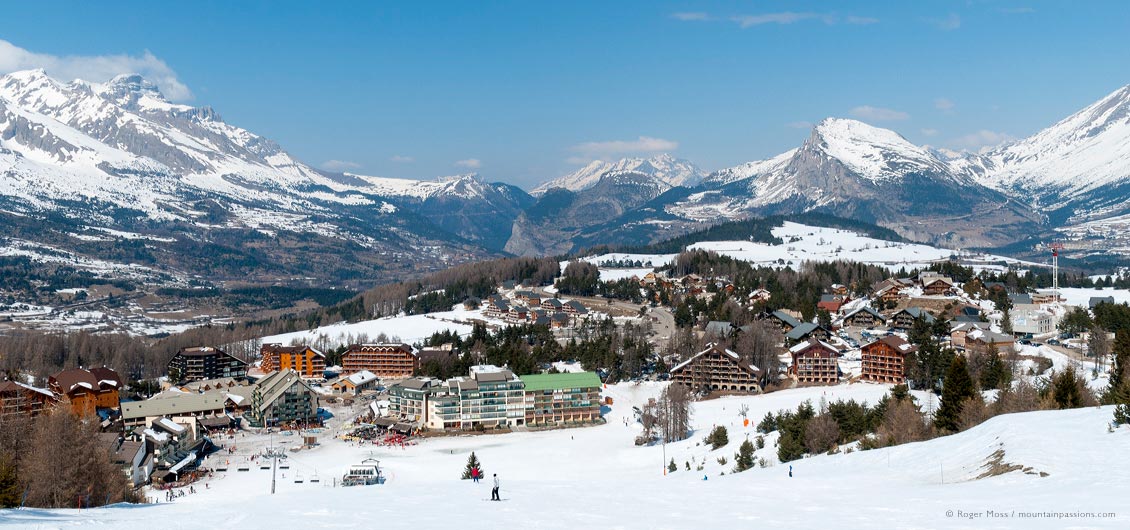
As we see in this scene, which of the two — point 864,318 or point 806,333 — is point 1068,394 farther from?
point 864,318

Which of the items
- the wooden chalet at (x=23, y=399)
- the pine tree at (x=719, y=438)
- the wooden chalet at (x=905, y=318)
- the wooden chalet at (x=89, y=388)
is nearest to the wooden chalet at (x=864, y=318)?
the wooden chalet at (x=905, y=318)

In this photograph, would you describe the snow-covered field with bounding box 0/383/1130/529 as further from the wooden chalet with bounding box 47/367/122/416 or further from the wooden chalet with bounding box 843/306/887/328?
the wooden chalet with bounding box 843/306/887/328

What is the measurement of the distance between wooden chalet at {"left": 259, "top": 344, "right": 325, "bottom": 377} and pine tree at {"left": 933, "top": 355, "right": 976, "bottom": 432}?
7923 cm

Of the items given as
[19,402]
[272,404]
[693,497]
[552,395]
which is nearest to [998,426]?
[693,497]

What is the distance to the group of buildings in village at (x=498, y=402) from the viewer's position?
77.6 metres

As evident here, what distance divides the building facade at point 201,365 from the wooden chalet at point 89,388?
15.4 metres

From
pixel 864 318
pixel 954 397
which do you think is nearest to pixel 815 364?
pixel 864 318

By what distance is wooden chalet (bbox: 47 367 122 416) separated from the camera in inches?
3091

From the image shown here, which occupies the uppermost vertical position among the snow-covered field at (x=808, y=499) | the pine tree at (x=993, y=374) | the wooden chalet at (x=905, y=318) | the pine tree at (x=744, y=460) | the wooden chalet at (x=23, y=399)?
the wooden chalet at (x=905, y=318)

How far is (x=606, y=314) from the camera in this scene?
130250 millimetres

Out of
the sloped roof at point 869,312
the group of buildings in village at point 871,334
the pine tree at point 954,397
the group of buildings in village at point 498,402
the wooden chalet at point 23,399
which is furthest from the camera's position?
the sloped roof at point 869,312

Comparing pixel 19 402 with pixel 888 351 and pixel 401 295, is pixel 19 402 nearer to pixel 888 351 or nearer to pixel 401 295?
pixel 888 351

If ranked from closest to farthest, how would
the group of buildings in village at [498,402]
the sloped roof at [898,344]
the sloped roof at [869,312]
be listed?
1. the group of buildings in village at [498,402]
2. the sloped roof at [898,344]
3. the sloped roof at [869,312]

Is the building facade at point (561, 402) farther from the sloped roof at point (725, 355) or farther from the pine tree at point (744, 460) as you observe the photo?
the pine tree at point (744, 460)
